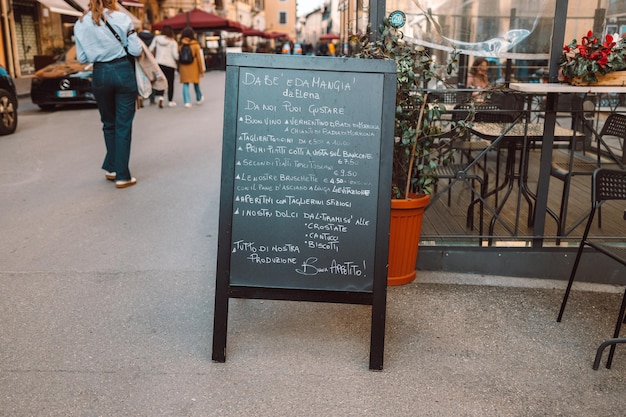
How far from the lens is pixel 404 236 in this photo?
446cm

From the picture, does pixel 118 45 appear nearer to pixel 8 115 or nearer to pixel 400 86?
pixel 400 86

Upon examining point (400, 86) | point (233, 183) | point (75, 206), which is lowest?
point (75, 206)

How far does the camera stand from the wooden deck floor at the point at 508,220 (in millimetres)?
4957

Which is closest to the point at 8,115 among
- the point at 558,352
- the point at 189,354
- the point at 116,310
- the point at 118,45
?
the point at 118,45

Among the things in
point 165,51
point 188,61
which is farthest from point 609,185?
point 165,51

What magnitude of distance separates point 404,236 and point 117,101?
3708 millimetres

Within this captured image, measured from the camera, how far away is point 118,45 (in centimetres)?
665

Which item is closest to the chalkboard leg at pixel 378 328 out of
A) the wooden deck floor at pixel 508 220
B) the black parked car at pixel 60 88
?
the wooden deck floor at pixel 508 220

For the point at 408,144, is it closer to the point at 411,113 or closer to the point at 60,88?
the point at 411,113

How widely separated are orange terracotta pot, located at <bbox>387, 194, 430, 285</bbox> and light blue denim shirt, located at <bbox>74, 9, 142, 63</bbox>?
367cm

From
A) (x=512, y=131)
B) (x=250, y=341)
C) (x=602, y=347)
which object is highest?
(x=512, y=131)

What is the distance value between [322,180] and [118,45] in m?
4.05

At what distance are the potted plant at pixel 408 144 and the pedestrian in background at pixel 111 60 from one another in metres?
3.10

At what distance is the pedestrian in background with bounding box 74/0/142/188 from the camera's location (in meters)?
6.59
